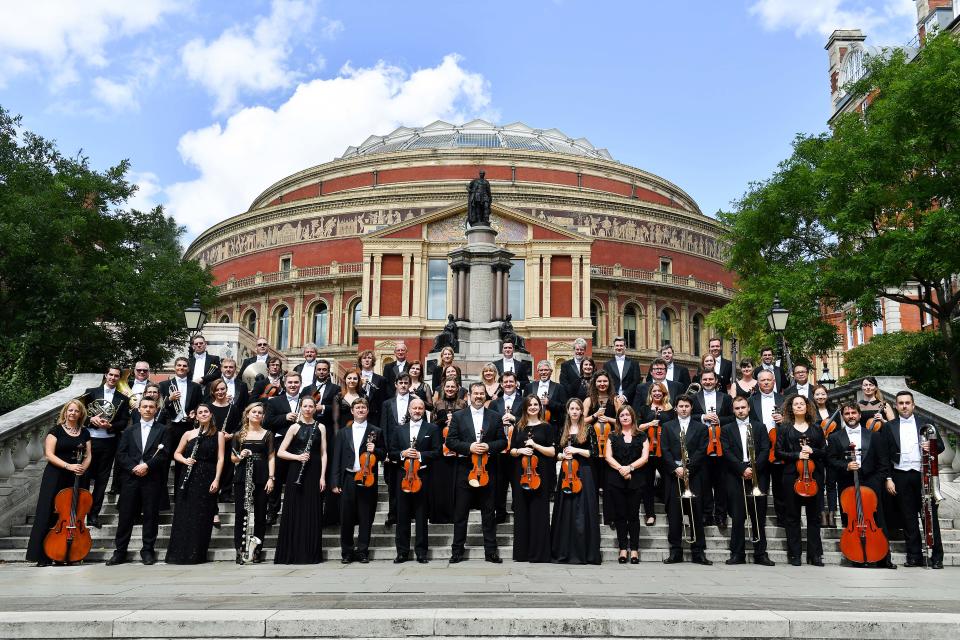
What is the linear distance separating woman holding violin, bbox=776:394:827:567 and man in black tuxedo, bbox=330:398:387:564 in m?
4.84

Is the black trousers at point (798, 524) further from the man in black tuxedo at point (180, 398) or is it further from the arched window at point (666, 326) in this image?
the arched window at point (666, 326)

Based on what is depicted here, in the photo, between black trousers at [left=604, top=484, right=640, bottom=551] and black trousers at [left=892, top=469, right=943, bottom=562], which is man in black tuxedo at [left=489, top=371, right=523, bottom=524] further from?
black trousers at [left=892, top=469, right=943, bottom=562]

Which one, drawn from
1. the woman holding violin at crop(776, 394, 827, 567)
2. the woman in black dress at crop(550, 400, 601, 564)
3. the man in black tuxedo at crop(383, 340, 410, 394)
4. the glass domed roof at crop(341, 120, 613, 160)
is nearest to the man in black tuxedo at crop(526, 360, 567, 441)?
the woman in black dress at crop(550, 400, 601, 564)

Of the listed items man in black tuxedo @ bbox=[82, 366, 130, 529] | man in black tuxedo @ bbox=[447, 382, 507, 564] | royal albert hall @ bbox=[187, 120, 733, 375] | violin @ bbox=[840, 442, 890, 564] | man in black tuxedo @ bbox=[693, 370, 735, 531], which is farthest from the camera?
royal albert hall @ bbox=[187, 120, 733, 375]

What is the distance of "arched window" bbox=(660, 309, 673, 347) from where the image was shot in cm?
5822

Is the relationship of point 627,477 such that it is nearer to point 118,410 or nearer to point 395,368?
point 395,368

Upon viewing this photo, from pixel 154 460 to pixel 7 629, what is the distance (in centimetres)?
441

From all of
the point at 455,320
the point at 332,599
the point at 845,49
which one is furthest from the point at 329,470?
the point at 845,49

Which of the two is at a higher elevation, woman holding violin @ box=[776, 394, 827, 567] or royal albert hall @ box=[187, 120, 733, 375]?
royal albert hall @ box=[187, 120, 733, 375]

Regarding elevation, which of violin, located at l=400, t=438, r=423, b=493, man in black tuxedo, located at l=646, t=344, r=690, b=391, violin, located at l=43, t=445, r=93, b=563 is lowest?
violin, located at l=43, t=445, r=93, b=563

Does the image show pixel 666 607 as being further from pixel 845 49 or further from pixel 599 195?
pixel 599 195

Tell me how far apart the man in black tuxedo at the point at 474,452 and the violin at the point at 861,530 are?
4.01 metres

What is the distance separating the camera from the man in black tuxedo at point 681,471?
9539 mm

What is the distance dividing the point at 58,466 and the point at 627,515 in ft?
22.3
